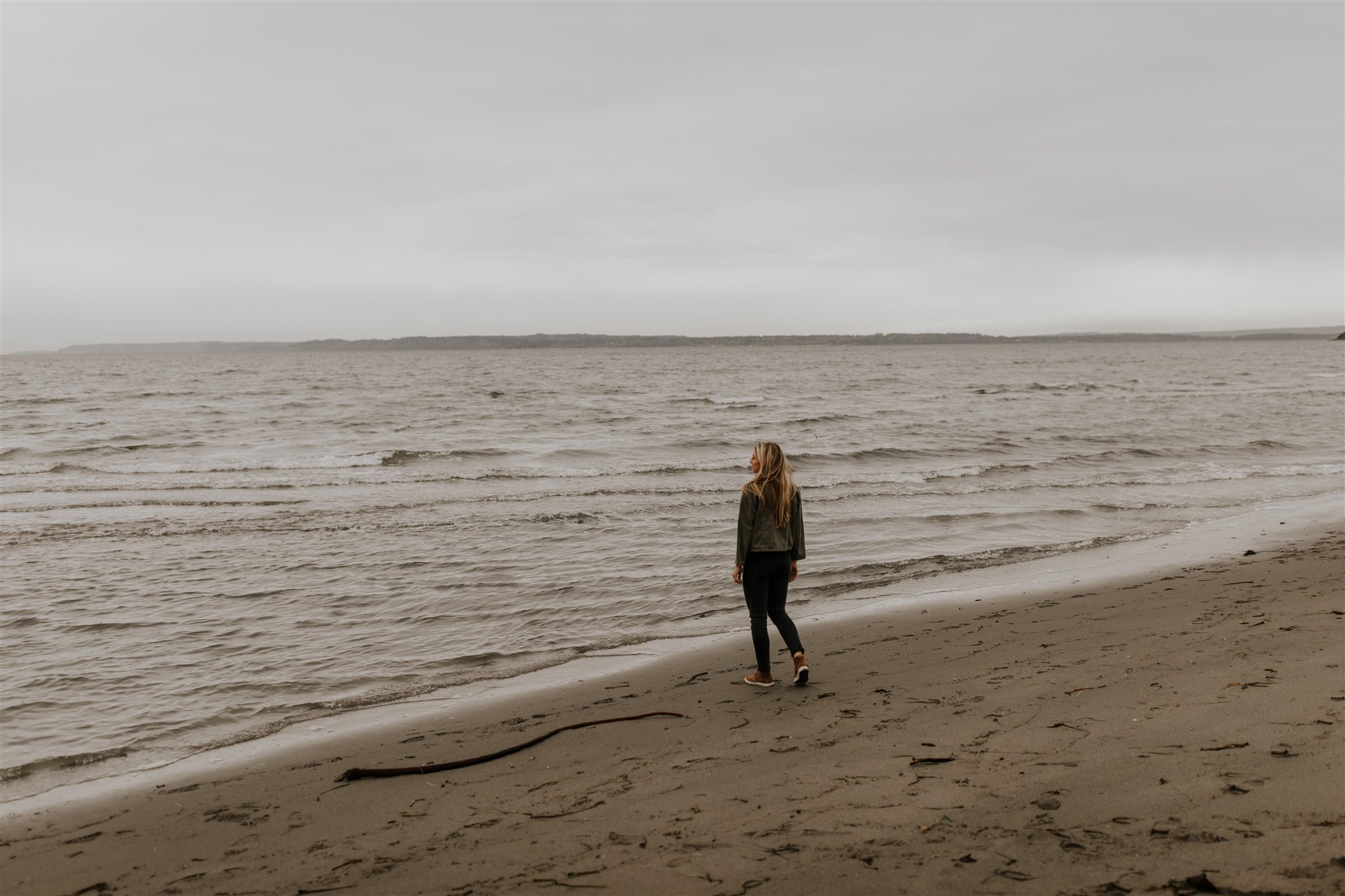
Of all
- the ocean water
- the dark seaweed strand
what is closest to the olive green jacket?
the dark seaweed strand

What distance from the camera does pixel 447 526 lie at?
1469 centimetres

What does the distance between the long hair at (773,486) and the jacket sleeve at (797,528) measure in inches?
4.6

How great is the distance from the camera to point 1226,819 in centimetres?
358

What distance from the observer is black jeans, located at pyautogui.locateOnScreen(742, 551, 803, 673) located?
21.9ft

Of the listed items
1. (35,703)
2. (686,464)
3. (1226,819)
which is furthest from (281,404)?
(1226,819)

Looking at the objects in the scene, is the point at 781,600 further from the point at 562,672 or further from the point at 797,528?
the point at 562,672

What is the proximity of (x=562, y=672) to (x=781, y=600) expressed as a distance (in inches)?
86.8

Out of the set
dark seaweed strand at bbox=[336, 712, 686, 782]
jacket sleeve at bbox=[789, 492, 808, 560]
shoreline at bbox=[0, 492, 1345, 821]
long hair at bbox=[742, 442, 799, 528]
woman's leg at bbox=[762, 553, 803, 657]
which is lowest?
shoreline at bbox=[0, 492, 1345, 821]

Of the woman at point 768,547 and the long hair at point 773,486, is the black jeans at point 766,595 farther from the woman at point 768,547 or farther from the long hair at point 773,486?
the long hair at point 773,486

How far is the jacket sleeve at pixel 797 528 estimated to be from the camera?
6734 millimetres

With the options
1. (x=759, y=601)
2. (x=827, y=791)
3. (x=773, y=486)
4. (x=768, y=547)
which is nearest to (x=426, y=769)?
(x=827, y=791)

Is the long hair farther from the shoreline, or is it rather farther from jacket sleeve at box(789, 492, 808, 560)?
the shoreline

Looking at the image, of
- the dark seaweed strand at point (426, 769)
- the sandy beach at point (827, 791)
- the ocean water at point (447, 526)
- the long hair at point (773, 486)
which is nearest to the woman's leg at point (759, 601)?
the sandy beach at point (827, 791)

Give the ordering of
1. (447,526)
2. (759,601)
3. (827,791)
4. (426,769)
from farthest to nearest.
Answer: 1. (447,526)
2. (759,601)
3. (426,769)
4. (827,791)
